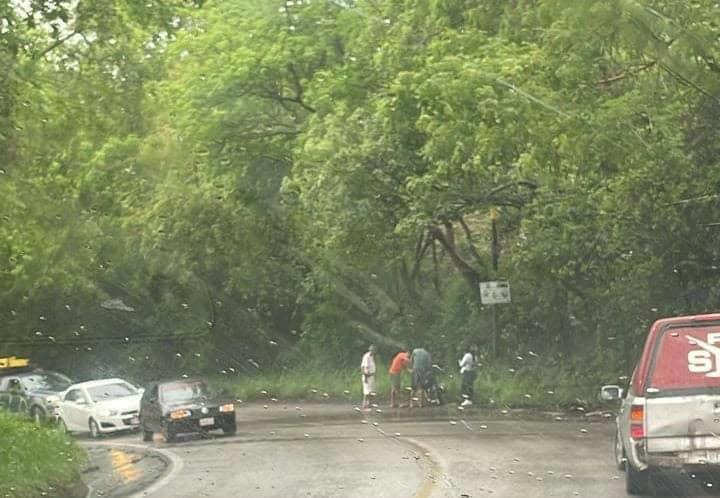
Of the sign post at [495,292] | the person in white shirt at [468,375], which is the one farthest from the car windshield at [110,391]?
the sign post at [495,292]

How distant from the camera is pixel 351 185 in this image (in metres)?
28.0

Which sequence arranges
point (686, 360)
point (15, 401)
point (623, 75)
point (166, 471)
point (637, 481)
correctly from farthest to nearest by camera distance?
point (15, 401), point (623, 75), point (166, 471), point (637, 481), point (686, 360)

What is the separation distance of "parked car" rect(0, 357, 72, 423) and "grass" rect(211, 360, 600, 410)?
539 cm

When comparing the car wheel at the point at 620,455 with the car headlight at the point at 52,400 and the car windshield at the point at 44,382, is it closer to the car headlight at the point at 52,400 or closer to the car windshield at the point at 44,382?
the car headlight at the point at 52,400

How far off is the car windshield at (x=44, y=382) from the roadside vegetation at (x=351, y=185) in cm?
334

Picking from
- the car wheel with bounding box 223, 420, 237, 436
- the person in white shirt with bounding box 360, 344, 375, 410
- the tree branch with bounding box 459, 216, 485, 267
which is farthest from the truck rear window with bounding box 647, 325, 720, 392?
the tree branch with bounding box 459, 216, 485, 267

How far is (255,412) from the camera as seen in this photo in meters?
32.7

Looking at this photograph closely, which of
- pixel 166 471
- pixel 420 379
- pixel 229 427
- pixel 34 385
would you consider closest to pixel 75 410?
pixel 34 385

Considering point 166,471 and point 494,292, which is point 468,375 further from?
point 166,471

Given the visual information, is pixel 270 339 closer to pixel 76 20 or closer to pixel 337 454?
pixel 337 454

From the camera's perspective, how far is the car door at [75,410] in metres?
31.1

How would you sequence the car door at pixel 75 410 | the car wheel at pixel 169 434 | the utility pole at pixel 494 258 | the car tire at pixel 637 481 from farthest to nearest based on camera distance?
the car door at pixel 75 410 < the utility pole at pixel 494 258 < the car wheel at pixel 169 434 < the car tire at pixel 637 481

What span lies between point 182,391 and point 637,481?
1496 centimetres

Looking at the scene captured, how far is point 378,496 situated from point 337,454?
18.3 ft
